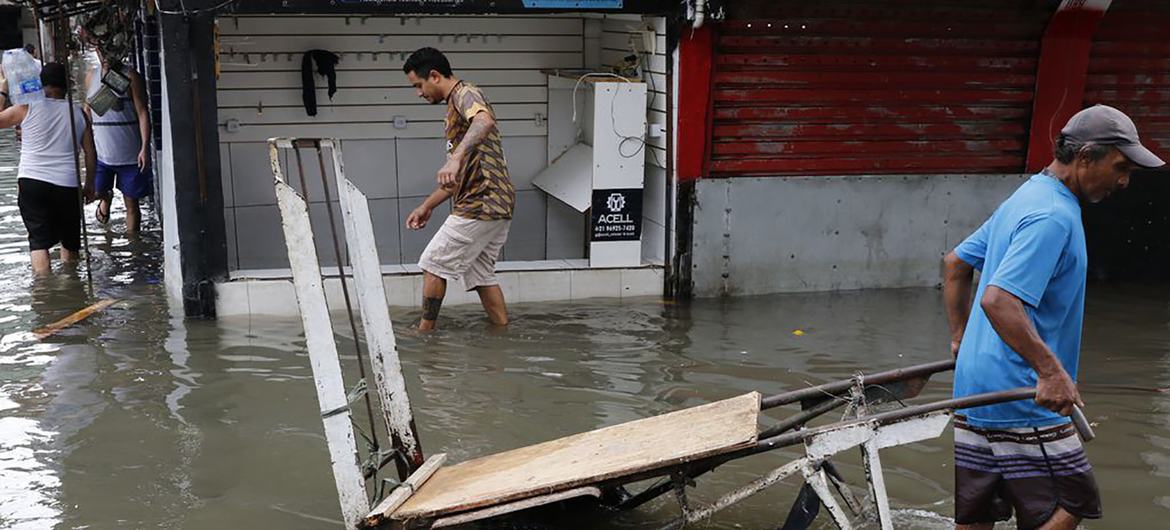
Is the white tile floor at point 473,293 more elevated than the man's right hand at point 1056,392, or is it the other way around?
the man's right hand at point 1056,392

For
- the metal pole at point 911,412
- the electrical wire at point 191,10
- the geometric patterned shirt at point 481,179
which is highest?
the electrical wire at point 191,10

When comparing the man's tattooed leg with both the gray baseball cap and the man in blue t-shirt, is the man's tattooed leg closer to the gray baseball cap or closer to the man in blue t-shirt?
the man in blue t-shirt

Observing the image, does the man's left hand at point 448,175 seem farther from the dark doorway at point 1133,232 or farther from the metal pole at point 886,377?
the dark doorway at point 1133,232

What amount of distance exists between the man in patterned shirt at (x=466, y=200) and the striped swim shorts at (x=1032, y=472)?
13.5 feet

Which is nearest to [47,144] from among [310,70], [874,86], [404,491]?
[310,70]

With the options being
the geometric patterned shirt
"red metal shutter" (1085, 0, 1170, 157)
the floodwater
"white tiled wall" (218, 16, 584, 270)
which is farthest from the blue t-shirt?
"white tiled wall" (218, 16, 584, 270)

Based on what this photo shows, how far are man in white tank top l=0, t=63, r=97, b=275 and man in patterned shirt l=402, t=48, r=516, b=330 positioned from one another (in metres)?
3.45

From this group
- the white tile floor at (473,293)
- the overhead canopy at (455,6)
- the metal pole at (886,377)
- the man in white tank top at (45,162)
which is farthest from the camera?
the man in white tank top at (45,162)

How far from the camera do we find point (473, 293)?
890 cm

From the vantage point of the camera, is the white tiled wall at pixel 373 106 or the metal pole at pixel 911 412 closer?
the metal pole at pixel 911 412

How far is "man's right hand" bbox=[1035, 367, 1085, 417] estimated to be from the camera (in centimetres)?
370

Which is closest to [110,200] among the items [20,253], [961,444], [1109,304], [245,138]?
[20,253]

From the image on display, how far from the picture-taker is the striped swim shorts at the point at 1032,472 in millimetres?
3928

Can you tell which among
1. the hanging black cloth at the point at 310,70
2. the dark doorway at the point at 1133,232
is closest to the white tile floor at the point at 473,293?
the hanging black cloth at the point at 310,70
